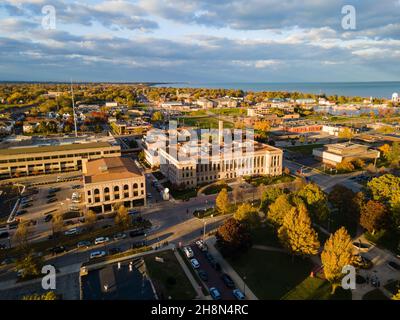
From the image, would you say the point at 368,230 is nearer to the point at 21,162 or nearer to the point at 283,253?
the point at 283,253

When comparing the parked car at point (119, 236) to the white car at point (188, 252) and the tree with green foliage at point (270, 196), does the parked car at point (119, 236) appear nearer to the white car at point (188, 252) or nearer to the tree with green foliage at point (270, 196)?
the white car at point (188, 252)

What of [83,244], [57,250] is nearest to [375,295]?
[83,244]

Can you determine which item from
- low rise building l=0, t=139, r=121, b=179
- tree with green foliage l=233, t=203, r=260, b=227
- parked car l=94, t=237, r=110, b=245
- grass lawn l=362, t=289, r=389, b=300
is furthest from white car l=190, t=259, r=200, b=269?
low rise building l=0, t=139, r=121, b=179

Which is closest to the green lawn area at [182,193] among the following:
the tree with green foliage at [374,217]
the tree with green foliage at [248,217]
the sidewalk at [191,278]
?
the tree with green foliage at [248,217]

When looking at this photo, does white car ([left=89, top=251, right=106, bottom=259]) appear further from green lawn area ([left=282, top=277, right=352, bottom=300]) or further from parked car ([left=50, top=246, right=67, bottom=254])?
green lawn area ([left=282, top=277, right=352, bottom=300])

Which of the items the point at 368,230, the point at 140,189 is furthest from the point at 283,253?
the point at 140,189
